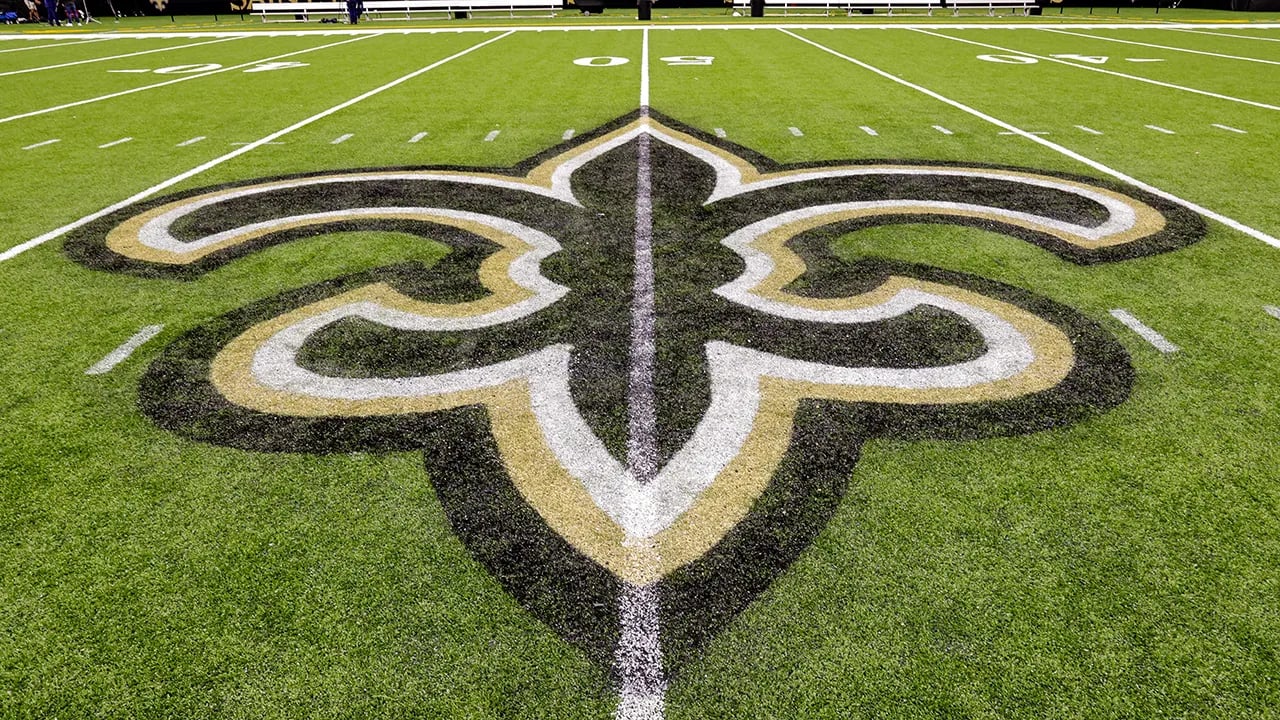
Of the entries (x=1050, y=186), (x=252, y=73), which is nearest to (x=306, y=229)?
(x=1050, y=186)

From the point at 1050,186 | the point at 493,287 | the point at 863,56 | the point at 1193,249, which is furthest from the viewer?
the point at 863,56

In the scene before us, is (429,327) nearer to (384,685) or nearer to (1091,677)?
(384,685)

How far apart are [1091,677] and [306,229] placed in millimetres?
6380

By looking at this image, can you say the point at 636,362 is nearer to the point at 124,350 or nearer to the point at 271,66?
the point at 124,350

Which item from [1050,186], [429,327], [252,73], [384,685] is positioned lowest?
[384,685]

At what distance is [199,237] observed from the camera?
20.9 feet

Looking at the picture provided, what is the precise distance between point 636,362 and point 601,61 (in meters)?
15.2

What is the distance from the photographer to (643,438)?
368cm

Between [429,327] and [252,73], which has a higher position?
[252,73]

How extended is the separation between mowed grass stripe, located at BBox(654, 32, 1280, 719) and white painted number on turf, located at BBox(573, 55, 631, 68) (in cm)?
1490

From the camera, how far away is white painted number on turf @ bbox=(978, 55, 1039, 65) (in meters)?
17.1

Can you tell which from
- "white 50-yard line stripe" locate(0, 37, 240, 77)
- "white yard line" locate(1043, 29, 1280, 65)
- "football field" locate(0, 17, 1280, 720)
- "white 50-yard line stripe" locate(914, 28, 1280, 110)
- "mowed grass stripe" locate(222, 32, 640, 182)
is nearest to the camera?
"football field" locate(0, 17, 1280, 720)

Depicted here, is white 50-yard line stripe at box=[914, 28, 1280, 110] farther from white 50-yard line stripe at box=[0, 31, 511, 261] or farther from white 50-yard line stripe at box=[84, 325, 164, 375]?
white 50-yard line stripe at box=[84, 325, 164, 375]

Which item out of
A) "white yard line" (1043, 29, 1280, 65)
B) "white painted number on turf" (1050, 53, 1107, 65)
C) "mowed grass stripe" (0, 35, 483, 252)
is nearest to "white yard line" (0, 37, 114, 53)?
"mowed grass stripe" (0, 35, 483, 252)
